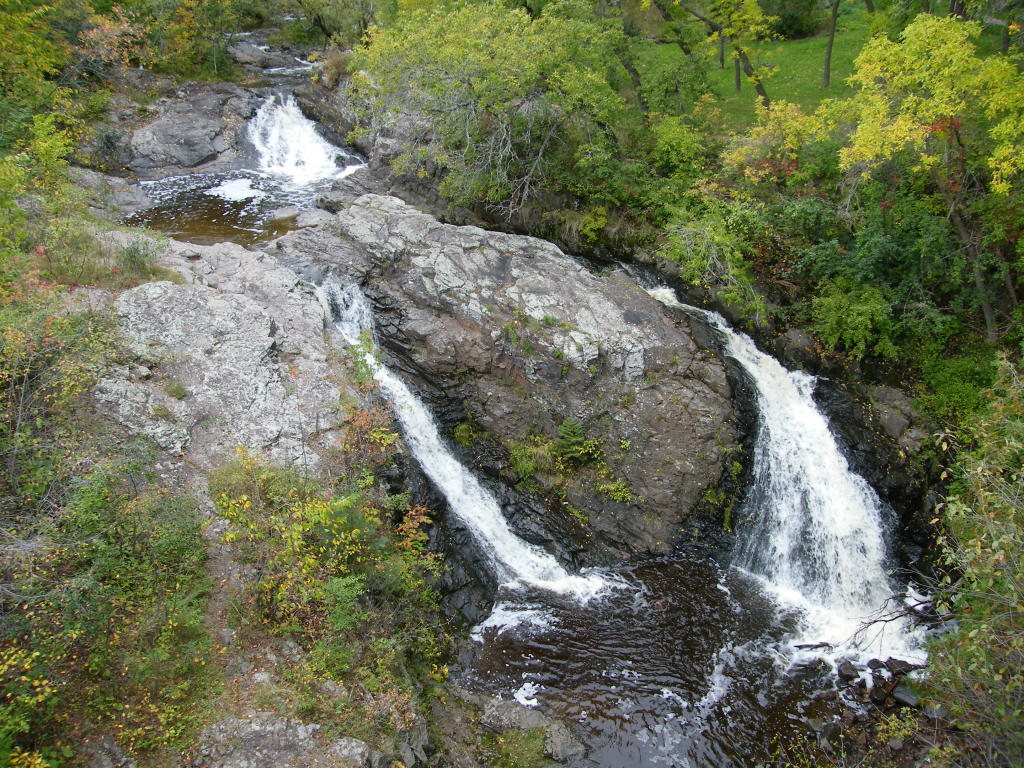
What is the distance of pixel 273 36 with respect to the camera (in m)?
34.6

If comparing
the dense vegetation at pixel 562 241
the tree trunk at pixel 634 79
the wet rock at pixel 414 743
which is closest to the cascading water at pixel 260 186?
the dense vegetation at pixel 562 241

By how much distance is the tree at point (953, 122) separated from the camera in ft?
35.0

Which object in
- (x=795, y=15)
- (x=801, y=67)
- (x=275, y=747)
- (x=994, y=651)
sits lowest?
(x=275, y=747)

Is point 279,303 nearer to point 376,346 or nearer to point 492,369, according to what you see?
point 376,346

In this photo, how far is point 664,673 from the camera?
10.5 metres

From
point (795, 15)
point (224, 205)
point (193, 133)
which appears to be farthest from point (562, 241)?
point (795, 15)

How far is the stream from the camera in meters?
9.70

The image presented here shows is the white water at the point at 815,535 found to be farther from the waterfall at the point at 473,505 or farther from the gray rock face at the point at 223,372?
the gray rock face at the point at 223,372

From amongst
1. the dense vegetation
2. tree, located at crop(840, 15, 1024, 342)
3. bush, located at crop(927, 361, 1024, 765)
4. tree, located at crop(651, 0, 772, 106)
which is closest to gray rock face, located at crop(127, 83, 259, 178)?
the dense vegetation

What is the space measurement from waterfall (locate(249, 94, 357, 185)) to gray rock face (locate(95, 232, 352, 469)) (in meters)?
12.3

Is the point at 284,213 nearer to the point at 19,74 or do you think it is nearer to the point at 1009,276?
the point at 19,74

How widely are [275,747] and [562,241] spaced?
16179 millimetres

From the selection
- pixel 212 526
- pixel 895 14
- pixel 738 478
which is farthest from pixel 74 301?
pixel 895 14

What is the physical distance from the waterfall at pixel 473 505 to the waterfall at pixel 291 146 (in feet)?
45.9
